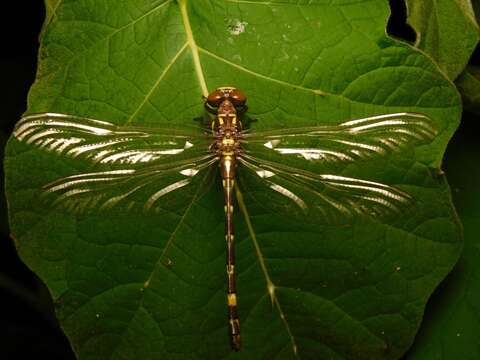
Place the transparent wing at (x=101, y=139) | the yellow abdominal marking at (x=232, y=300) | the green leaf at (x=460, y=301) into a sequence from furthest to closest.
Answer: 1. the green leaf at (x=460, y=301)
2. the yellow abdominal marking at (x=232, y=300)
3. the transparent wing at (x=101, y=139)

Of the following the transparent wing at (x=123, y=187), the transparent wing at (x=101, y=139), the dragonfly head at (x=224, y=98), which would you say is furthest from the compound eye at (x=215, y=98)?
the transparent wing at (x=123, y=187)

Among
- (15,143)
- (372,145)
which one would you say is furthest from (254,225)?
(15,143)

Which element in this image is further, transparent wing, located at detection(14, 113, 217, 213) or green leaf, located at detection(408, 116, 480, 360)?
green leaf, located at detection(408, 116, 480, 360)

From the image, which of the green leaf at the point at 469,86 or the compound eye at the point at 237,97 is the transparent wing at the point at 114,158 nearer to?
the compound eye at the point at 237,97

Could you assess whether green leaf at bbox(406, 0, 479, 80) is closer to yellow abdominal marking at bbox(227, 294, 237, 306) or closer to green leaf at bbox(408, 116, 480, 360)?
green leaf at bbox(408, 116, 480, 360)

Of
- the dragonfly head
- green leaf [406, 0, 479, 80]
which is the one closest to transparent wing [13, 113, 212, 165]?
the dragonfly head

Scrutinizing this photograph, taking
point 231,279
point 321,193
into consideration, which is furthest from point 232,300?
point 321,193

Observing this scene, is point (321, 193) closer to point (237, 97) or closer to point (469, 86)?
point (237, 97)

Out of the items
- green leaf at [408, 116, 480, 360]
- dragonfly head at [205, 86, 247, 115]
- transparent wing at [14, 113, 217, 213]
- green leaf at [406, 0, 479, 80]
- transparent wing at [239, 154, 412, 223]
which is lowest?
green leaf at [408, 116, 480, 360]
